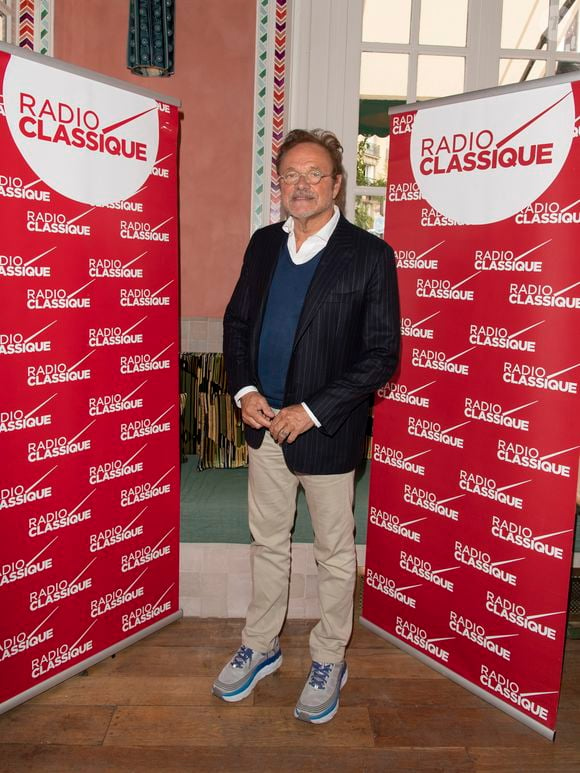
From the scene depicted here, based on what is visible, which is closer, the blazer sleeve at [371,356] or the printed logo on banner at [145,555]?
the blazer sleeve at [371,356]

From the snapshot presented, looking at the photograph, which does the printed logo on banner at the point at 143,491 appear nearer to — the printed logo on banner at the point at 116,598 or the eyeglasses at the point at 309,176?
the printed logo on banner at the point at 116,598

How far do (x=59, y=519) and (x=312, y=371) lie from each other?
3.08 feet

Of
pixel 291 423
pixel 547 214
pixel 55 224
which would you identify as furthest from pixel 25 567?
pixel 547 214

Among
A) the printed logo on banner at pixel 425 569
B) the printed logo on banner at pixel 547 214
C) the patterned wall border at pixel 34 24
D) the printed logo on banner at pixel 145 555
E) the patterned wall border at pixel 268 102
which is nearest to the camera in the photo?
the printed logo on banner at pixel 547 214

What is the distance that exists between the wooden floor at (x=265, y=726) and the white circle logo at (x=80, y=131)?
1.60 metres

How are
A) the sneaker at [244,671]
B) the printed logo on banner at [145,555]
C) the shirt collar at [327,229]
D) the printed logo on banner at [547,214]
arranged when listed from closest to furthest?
the printed logo on banner at [547,214] → the shirt collar at [327,229] → the sneaker at [244,671] → the printed logo on banner at [145,555]

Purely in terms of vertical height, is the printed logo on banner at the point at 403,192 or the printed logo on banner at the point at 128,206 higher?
the printed logo on banner at the point at 403,192

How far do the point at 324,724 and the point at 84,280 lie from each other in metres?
1.58

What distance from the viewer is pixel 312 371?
83.1 inches

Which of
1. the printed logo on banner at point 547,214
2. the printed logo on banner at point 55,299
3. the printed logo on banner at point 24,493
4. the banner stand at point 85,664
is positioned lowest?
the banner stand at point 85,664

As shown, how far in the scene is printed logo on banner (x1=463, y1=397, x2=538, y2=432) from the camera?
211cm

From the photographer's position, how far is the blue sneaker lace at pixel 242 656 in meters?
2.33

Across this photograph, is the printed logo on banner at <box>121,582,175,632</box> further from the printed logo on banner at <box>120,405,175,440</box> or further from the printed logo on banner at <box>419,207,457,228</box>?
the printed logo on banner at <box>419,207,457,228</box>

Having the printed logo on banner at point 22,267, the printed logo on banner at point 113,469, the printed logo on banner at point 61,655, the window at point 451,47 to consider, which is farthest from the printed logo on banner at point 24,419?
the window at point 451,47
